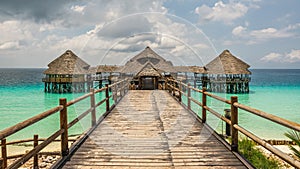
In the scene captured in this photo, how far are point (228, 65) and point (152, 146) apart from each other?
33.7m

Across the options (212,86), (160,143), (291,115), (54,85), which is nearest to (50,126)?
(160,143)

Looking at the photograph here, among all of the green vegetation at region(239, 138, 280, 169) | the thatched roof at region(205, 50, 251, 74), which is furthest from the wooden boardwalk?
the thatched roof at region(205, 50, 251, 74)

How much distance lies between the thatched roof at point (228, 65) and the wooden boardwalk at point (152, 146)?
30.6 metres

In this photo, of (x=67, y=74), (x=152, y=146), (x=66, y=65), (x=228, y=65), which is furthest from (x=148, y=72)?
(x=228, y=65)

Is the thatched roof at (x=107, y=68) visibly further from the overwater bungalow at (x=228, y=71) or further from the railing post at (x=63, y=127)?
the railing post at (x=63, y=127)

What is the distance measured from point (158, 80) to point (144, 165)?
18.5m

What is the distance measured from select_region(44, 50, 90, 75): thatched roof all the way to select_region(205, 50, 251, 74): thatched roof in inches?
719

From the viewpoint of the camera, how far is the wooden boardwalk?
3754 mm

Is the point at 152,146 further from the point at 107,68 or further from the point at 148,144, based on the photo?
the point at 107,68

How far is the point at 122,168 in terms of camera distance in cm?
356

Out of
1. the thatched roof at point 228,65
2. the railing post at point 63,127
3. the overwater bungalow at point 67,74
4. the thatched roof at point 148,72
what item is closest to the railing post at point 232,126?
the railing post at point 63,127

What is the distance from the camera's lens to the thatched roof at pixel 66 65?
3534 centimetres

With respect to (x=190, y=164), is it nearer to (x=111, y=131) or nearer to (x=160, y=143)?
(x=160, y=143)

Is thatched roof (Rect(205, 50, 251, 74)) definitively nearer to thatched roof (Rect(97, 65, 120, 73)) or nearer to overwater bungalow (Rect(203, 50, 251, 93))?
overwater bungalow (Rect(203, 50, 251, 93))
